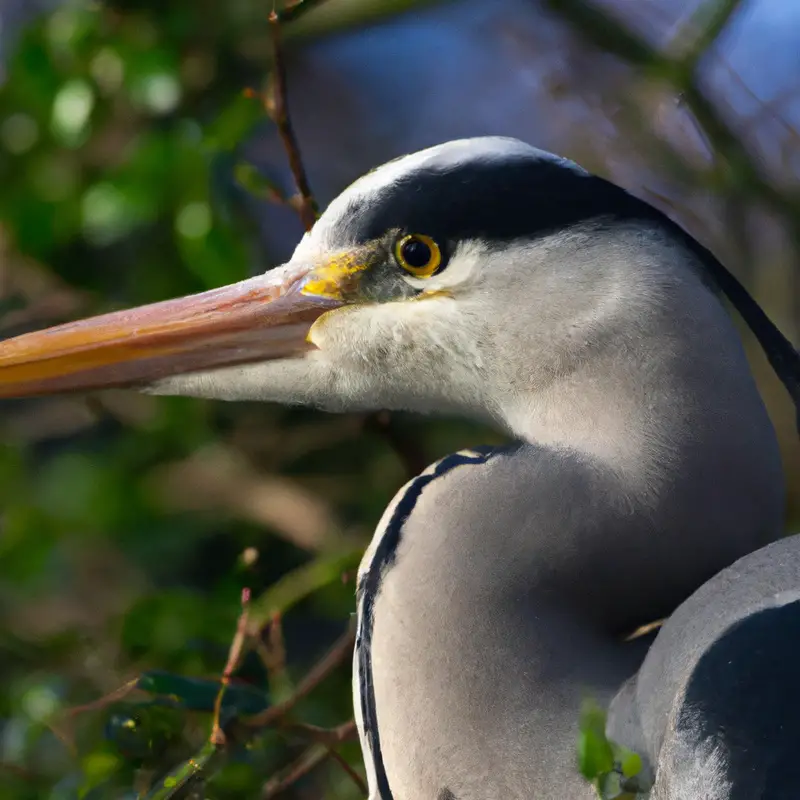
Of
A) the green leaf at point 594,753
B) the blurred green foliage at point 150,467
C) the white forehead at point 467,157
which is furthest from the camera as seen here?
the blurred green foliage at point 150,467

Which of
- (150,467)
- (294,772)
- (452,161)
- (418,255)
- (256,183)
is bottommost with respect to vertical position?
(150,467)

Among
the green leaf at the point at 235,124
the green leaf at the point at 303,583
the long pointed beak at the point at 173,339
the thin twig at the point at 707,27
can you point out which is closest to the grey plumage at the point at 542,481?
the long pointed beak at the point at 173,339

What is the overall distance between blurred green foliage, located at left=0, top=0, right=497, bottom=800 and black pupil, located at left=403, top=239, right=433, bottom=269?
39cm

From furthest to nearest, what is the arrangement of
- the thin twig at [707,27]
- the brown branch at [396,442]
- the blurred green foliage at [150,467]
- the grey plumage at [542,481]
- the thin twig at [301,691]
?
the thin twig at [707,27] < the brown branch at [396,442] < the blurred green foliage at [150,467] < the thin twig at [301,691] < the grey plumage at [542,481]

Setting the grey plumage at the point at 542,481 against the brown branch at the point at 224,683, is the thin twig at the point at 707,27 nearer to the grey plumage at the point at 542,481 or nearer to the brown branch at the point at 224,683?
the grey plumage at the point at 542,481

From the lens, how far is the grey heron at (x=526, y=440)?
1.09 m

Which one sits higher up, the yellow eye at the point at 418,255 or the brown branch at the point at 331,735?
the yellow eye at the point at 418,255

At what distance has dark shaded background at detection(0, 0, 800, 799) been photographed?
66.4 inches

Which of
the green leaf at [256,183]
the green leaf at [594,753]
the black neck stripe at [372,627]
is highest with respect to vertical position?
the green leaf at [594,753]

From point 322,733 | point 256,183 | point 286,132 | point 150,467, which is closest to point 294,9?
point 286,132

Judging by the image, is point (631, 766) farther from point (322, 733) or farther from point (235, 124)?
point (235, 124)

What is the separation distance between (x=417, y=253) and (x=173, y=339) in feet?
1.01

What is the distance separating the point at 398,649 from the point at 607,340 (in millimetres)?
371

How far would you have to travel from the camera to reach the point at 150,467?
239 centimetres
